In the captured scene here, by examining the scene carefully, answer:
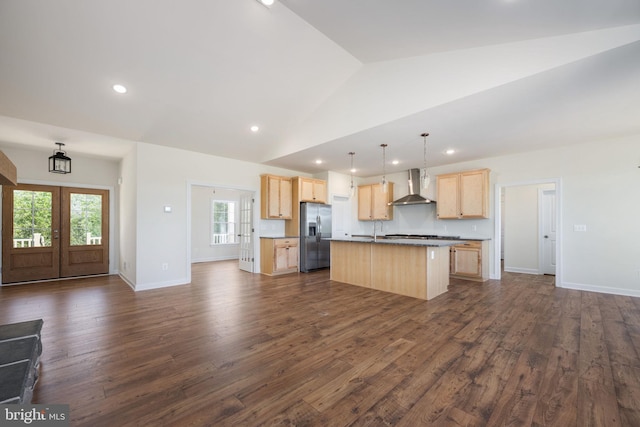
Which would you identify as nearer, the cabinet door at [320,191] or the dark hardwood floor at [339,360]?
the dark hardwood floor at [339,360]

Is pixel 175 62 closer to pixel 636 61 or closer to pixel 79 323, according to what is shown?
pixel 79 323

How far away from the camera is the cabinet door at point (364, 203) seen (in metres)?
7.72

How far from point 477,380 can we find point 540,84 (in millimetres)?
2995

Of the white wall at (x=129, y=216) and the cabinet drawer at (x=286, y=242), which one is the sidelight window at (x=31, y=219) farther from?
the cabinet drawer at (x=286, y=242)

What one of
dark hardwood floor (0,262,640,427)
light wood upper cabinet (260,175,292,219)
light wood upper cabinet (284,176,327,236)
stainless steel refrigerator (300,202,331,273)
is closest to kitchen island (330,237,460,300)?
dark hardwood floor (0,262,640,427)

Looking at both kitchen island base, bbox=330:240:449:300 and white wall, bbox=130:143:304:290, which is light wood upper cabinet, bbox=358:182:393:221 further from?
white wall, bbox=130:143:304:290

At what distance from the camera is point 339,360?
7.59 ft

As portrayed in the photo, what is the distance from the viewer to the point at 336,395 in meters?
1.85

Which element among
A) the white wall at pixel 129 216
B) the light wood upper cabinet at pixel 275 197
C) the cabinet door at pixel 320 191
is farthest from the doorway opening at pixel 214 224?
the cabinet door at pixel 320 191

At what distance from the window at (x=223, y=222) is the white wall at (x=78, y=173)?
105 inches

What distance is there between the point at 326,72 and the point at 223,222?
647 cm

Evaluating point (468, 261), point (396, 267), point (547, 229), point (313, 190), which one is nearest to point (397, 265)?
point (396, 267)

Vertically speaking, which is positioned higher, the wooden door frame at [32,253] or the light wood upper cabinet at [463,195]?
the light wood upper cabinet at [463,195]

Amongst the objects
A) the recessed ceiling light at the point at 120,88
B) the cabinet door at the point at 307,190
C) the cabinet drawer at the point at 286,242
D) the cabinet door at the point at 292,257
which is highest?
the recessed ceiling light at the point at 120,88
